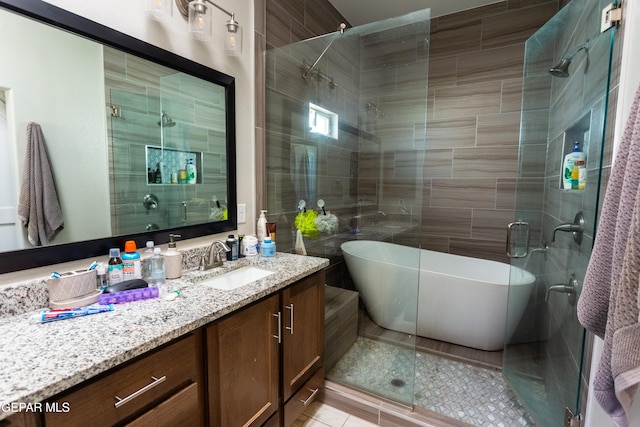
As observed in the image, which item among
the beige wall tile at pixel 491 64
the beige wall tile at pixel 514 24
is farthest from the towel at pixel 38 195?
the beige wall tile at pixel 514 24

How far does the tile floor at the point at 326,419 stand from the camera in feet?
5.56

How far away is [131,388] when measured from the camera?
2.59 ft

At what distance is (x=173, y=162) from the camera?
4.92ft

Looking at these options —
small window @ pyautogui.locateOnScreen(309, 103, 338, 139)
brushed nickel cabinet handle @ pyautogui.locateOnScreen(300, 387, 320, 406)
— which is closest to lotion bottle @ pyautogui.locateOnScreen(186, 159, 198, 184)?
small window @ pyautogui.locateOnScreen(309, 103, 338, 139)

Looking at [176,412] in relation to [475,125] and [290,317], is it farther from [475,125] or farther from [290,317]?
[475,125]

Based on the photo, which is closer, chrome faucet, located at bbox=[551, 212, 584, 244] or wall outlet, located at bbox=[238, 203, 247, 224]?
chrome faucet, located at bbox=[551, 212, 584, 244]

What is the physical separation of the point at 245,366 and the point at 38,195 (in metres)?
0.96

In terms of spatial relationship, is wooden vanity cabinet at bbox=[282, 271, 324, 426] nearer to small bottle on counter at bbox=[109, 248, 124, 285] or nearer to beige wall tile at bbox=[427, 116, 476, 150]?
small bottle on counter at bbox=[109, 248, 124, 285]

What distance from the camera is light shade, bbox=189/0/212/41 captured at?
1.41 metres

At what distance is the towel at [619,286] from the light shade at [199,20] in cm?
166

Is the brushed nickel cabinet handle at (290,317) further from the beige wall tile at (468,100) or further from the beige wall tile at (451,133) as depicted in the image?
the beige wall tile at (468,100)

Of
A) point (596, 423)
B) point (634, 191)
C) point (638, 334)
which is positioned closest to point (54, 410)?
point (638, 334)

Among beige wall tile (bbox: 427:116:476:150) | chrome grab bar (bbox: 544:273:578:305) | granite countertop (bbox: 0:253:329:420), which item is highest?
beige wall tile (bbox: 427:116:476:150)

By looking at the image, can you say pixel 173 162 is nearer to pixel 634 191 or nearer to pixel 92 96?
pixel 92 96
